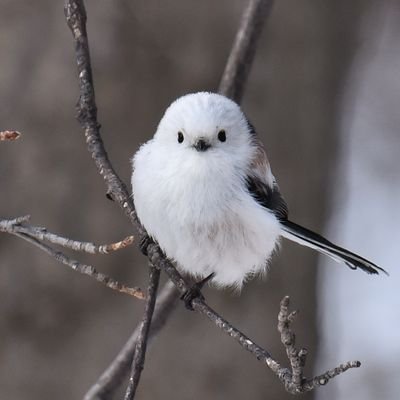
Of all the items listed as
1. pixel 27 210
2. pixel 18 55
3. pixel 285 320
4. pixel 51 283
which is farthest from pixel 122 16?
pixel 285 320

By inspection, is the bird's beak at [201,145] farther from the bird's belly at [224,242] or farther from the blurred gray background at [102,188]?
the blurred gray background at [102,188]

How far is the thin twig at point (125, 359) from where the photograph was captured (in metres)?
1.54

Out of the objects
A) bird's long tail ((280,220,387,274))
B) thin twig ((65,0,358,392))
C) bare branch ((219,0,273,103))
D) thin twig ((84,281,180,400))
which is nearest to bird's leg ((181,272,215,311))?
thin twig ((65,0,358,392))

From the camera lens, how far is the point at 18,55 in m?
2.15

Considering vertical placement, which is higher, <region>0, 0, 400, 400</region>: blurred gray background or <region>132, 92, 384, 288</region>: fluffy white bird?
<region>132, 92, 384, 288</region>: fluffy white bird

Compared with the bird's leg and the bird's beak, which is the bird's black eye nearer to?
the bird's beak

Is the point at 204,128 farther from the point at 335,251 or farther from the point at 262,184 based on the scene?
the point at 335,251

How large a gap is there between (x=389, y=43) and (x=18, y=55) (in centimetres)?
235

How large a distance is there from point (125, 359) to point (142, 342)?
0.31 m

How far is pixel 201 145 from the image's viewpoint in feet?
4.63

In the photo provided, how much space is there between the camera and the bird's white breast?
140 cm

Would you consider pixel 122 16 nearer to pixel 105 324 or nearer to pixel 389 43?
pixel 105 324

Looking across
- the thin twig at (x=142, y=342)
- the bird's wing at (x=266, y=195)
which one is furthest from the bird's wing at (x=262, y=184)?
the thin twig at (x=142, y=342)

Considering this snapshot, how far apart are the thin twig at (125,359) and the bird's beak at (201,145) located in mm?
382
